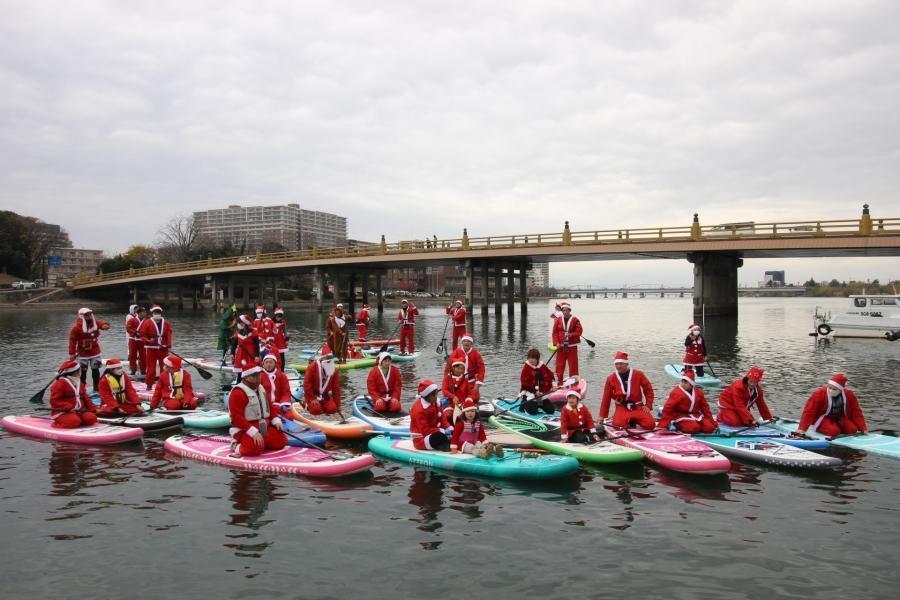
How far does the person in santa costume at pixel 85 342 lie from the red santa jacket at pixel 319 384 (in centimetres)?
664


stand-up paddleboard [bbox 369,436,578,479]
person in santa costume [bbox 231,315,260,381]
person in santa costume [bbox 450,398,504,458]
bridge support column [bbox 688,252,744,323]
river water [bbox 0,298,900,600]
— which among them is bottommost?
river water [bbox 0,298,900,600]

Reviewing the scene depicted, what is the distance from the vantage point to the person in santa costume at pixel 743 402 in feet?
39.9

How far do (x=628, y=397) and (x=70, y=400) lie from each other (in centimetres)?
1154

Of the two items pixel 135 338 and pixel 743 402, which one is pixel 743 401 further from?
pixel 135 338

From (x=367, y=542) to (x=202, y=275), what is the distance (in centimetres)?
7241

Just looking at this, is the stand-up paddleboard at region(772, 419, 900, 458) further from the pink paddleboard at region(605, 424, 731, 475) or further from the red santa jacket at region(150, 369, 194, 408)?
the red santa jacket at region(150, 369, 194, 408)

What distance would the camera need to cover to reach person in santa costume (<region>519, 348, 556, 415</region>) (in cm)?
1416

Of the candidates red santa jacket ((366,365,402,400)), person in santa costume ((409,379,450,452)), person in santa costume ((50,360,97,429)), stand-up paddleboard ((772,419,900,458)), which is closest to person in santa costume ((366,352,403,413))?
red santa jacket ((366,365,402,400))

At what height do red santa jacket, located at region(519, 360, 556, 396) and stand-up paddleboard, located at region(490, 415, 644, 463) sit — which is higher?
red santa jacket, located at region(519, 360, 556, 396)

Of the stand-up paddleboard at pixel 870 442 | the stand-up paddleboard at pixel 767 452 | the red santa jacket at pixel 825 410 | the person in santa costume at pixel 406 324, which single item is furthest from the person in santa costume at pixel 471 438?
the person in santa costume at pixel 406 324

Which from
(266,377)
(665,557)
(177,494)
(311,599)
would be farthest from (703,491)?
(177,494)

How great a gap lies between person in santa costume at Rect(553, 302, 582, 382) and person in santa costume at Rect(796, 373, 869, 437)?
7081 mm

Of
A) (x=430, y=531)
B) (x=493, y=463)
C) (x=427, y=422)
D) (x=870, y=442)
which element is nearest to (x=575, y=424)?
(x=493, y=463)

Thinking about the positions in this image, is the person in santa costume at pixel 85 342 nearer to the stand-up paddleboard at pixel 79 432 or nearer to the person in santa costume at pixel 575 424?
the stand-up paddleboard at pixel 79 432
